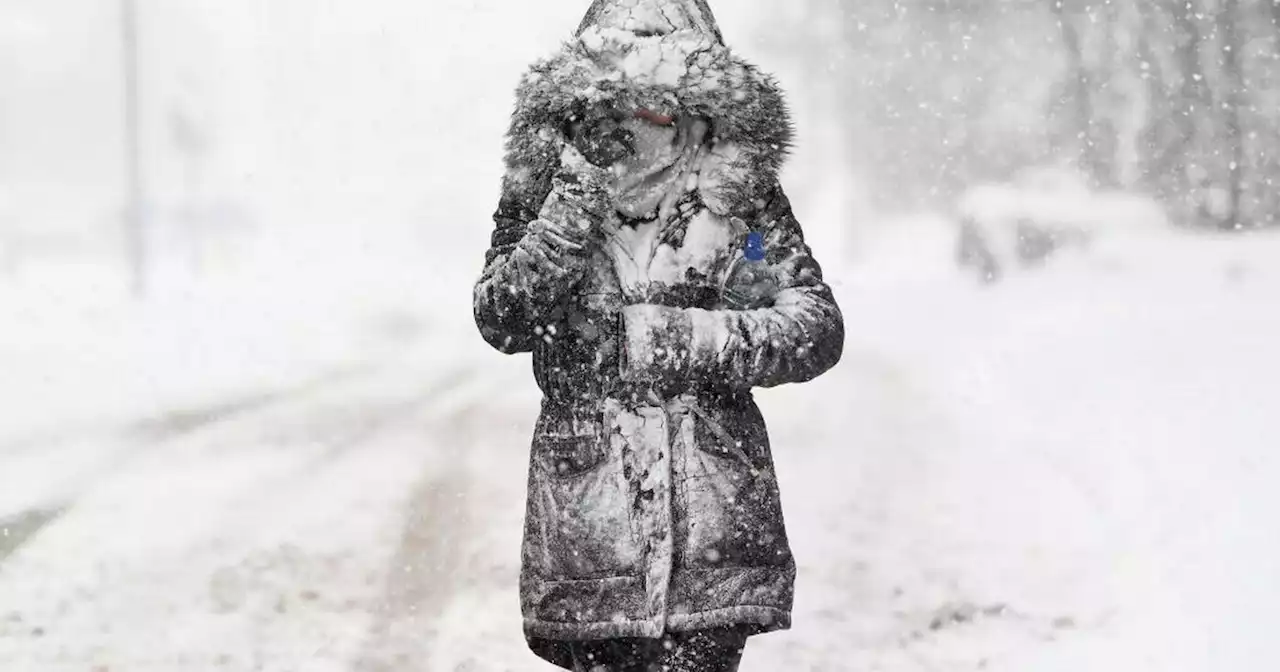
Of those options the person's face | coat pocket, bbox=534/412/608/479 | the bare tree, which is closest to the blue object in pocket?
the person's face

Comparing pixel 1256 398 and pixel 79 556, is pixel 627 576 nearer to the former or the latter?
pixel 79 556

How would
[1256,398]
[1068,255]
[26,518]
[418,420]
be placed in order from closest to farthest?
[26,518] → [1256,398] → [418,420] → [1068,255]

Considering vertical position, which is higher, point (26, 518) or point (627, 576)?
point (627, 576)

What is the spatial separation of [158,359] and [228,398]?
2380mm

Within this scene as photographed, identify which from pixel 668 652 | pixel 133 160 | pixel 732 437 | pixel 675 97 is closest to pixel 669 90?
pixel 675 97

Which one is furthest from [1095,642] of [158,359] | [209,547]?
[158,359]

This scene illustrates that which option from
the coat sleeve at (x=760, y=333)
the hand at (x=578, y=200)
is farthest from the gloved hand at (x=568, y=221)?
the coat sleeve at (x=760, y=333)

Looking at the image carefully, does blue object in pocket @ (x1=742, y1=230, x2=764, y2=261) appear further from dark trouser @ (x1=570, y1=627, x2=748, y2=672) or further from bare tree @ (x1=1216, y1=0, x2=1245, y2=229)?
bare tree @ (x1=1216, y1=0, x2=1245, y2=229)

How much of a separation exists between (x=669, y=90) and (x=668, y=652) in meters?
1.24

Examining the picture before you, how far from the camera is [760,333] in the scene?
2.80 m

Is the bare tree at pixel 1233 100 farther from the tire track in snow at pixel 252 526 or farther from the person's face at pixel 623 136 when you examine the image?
the person's face at pixel 623 136

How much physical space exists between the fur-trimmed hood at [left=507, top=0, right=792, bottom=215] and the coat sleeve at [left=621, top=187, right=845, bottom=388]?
14 cm

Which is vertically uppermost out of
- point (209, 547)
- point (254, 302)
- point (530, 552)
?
point (530, 552)

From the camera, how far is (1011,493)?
7777 millimetres
